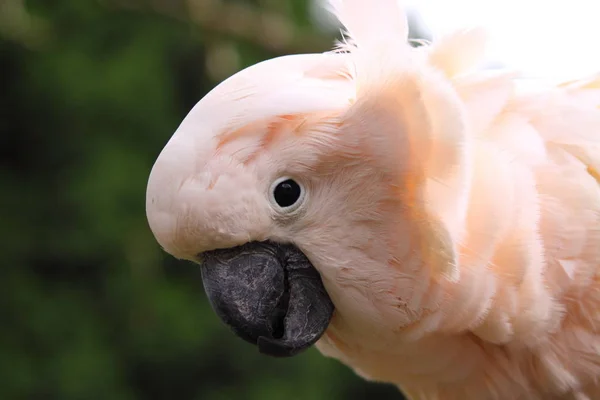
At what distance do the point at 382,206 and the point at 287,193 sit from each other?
7.7 inches

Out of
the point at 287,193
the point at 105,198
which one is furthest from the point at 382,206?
the point at 105,198

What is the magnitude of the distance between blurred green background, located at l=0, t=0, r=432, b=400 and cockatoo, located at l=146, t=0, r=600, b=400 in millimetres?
2724

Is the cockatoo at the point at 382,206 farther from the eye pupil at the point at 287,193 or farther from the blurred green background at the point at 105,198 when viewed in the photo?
the blurred green background at the point at 105,198

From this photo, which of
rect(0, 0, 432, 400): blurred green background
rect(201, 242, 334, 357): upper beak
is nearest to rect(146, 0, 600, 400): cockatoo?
rect(201, 242, 334, 357): upper beak

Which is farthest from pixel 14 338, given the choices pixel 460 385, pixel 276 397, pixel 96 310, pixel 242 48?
pixel 460 385

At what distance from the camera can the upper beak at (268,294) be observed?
1.39 metres

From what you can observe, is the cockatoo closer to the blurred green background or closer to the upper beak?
the upper beak

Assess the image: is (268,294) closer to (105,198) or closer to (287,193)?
(287,193)

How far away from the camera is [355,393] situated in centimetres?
526

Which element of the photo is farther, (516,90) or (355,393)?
(355,393)

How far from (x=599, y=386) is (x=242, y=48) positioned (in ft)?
10.3

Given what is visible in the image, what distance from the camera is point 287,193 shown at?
1.39 m

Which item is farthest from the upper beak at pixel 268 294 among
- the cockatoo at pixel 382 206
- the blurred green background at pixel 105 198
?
the blurred green background at pixel 105 198

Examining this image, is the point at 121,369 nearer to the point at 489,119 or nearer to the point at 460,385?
the point at 460,385
